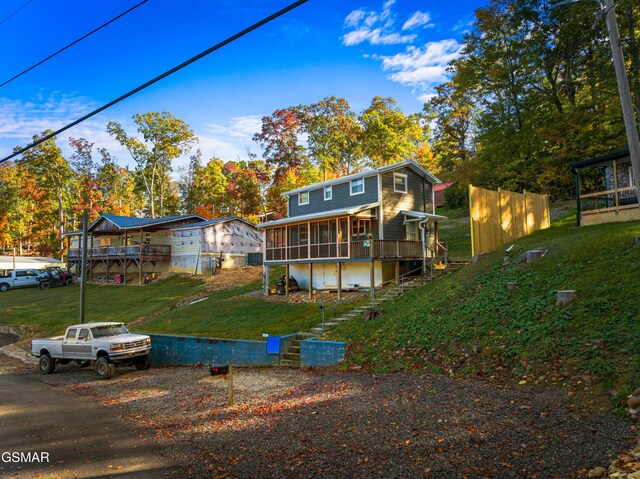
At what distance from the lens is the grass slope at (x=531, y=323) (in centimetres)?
894

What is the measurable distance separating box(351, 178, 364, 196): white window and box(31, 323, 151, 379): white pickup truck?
14.6 m

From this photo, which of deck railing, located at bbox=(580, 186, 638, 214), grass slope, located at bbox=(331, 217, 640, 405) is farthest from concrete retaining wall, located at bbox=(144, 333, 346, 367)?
deck railing, located at bbox=(580, 186, 638, 214)

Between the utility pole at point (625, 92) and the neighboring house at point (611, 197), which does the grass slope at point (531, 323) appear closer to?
the utility pole at point (625, 92)

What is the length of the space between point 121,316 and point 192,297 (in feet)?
14.7

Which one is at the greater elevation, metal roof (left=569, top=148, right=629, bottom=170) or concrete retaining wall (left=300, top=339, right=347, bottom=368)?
metal roof (left=569, top=148, right=629, bottom=170)

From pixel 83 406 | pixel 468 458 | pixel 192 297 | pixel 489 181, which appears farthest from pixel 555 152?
pixel 83 406

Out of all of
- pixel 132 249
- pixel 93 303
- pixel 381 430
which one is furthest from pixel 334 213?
pixel 132 249

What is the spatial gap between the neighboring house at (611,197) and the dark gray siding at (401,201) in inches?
337

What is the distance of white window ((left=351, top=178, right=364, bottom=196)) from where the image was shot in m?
25.5

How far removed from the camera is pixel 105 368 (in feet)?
50.8

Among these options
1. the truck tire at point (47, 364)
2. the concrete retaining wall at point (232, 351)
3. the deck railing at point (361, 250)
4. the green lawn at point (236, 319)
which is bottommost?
the truck tire at point (47, 364)

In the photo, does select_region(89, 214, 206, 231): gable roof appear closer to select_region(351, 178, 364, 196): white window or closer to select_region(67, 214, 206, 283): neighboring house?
select_region(67, 214, 206, 283): neighboring house

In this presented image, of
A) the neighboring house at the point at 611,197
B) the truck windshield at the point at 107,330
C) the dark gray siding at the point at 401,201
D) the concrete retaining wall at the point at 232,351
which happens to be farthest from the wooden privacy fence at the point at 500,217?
the truck windshield at the point at 107,330

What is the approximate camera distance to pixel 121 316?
2659cm
